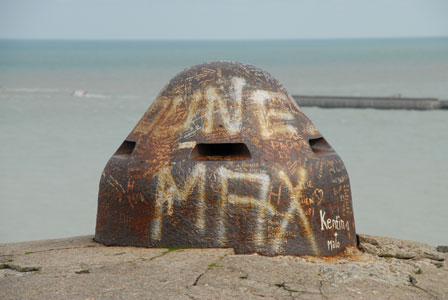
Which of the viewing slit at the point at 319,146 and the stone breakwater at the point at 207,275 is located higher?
the viewing slit at the point at 319,146

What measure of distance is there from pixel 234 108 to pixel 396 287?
2.17 m

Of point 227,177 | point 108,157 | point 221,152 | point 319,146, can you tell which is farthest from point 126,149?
point 108,157

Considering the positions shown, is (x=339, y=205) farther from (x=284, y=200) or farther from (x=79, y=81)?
(x=79, y=81)

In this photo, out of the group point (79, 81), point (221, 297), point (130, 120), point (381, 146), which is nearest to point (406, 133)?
point (381, 146)

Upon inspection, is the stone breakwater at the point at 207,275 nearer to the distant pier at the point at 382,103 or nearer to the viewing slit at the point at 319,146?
the viewing slit at the point at 319,146

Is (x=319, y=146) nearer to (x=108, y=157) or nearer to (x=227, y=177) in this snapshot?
(x=227, y=177)

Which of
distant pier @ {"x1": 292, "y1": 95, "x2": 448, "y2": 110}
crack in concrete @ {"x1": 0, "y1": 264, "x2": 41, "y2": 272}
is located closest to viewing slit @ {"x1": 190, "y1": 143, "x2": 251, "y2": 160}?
crack in concrete @ {"x1": 0, "y1": 264, "x2": 41, "y2": 272}

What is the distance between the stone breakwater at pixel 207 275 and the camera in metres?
5.77

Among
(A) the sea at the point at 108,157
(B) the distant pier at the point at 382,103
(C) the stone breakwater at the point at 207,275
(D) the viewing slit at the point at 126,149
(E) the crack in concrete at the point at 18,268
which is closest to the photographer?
(C) the stone breakwater at the point at 207,275

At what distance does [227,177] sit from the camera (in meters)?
6.65

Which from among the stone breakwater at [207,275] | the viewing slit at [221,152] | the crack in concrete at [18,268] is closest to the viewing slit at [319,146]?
the viewing slit at [221,152]

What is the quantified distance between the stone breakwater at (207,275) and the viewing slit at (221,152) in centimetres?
87

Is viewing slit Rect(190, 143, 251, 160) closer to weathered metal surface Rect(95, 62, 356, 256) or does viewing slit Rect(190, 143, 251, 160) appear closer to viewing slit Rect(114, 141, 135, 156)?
weathered metal surface Rect(95, 62, 356, 256)

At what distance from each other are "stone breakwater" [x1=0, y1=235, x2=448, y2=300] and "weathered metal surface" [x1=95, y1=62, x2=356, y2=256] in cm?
18
